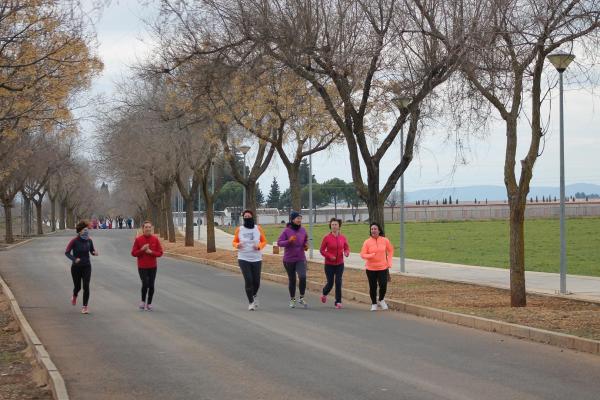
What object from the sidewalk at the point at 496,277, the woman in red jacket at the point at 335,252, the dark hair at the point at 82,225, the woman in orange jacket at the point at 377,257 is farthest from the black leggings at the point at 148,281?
the sidewalk at the point at 496,277

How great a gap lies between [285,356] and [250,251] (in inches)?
235

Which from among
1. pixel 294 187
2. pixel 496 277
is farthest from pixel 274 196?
pixel 496 277

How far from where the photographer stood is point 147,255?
17.1 m

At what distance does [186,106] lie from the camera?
23.7 metres

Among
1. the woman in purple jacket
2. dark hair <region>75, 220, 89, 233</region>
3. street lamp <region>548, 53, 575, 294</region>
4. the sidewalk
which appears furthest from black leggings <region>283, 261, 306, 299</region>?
street lamp <region>548, 53, 575, 294</region>

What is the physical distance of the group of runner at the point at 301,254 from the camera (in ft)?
55.9

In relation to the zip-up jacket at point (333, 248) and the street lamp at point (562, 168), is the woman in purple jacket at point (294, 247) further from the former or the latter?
the street lamp at point (562, 168)

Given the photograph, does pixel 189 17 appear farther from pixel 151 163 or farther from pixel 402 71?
pixel 151 163

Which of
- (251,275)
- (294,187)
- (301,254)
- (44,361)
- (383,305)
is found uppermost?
(294,187)

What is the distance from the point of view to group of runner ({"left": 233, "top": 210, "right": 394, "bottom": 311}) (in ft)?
55.9

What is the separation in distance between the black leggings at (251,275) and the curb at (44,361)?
3.93m

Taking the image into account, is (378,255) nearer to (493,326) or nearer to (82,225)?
(493,326)

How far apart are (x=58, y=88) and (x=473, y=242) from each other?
2831 cm

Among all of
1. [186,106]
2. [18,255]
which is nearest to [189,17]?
[186,106]
